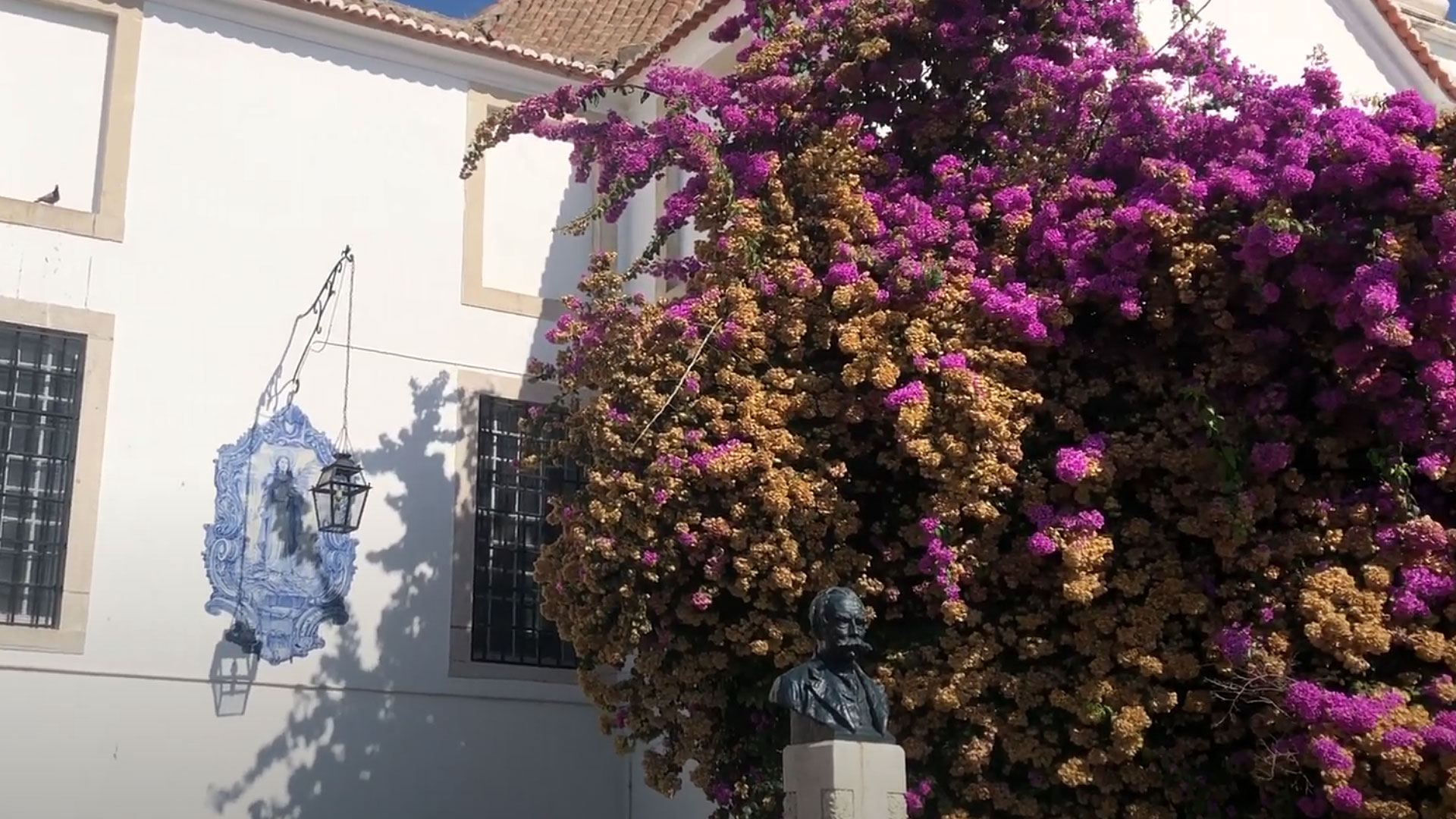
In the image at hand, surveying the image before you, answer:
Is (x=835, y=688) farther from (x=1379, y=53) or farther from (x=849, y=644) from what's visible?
(x=1379, y=53)

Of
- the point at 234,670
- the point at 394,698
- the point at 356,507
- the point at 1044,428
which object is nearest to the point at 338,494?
the point at 356,507

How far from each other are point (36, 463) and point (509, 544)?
2946mm

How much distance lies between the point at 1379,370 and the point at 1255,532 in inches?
33.9

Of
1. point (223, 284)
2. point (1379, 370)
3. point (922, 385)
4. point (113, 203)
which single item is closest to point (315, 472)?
point (223, 284)

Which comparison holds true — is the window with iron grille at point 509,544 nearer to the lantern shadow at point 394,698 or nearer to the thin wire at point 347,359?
the lantern shadow at point 394,698

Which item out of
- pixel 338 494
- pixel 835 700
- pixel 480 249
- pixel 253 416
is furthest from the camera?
pixel 480 249

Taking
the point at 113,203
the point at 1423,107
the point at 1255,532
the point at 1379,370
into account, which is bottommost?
the point at 1255,532

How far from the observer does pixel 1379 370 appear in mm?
6812

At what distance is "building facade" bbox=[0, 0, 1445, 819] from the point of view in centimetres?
909

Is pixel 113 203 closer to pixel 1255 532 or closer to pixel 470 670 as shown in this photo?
pixel 470 670

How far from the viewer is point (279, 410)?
32.2ft

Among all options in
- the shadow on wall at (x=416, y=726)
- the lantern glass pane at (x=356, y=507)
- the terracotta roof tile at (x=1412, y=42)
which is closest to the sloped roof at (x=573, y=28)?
the terracotta roof tile at (x=1412, y=42)

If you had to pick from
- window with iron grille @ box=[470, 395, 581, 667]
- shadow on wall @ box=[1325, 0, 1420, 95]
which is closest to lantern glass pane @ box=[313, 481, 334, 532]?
window with iron grille @ box=[470, 395, 581, 667]

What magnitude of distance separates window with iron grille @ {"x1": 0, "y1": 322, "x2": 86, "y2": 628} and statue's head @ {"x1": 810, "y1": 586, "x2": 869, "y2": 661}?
499 centimetres
